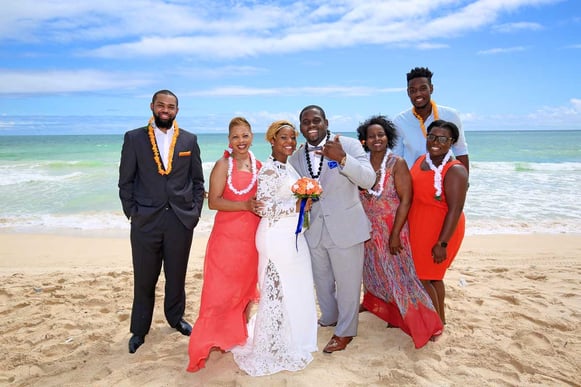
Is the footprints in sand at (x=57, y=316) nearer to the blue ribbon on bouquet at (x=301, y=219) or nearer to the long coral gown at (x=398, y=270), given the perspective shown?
the blue ribbon on bouquet at (x=301, y=219)

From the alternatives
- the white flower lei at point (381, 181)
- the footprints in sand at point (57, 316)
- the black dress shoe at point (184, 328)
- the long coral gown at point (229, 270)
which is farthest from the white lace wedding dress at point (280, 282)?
the footprints in sand at point (57, 316)

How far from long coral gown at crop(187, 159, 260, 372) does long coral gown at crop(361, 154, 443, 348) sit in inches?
47.4

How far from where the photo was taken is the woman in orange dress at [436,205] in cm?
406

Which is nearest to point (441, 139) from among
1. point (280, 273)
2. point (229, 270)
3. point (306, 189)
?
point (306, 189)

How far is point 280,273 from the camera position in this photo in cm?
385

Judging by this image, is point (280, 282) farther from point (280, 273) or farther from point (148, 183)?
point (148, 183)

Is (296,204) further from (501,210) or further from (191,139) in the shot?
(501,210)

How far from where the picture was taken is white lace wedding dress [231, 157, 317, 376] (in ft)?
12.5

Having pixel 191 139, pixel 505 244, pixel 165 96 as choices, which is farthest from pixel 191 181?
pixel 505 244

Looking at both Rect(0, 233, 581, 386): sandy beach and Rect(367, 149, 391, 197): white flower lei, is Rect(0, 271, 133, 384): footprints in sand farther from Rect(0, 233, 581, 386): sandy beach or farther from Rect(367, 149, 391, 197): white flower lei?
Rect(367, 149, 391, 197): white flower lei

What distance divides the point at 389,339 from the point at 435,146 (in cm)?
199

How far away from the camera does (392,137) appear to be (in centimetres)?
439

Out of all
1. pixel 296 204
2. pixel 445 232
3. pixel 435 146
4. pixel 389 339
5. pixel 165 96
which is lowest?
pixel 389 339

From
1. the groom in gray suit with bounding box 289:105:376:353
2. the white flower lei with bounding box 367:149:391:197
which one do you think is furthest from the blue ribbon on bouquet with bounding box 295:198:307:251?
the white flower lei with bounding box 367:149:391:197
